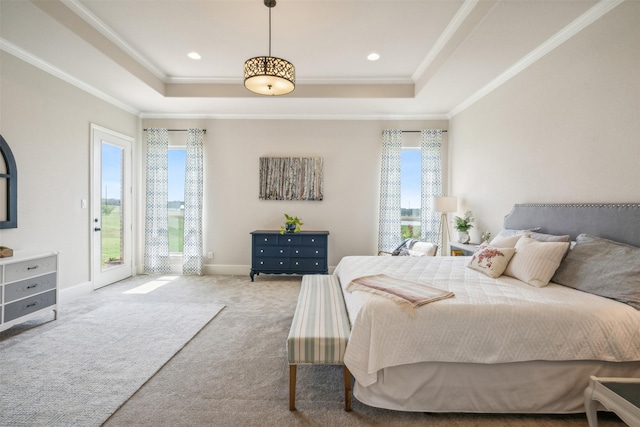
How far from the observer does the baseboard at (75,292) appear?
3721 millimetres

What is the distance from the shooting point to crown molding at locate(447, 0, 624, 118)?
231 cm

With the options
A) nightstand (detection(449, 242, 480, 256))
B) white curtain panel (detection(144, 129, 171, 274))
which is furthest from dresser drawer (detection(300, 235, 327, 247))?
white curtain panel (detection(144, 129, 171, 274))

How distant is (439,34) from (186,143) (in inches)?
171

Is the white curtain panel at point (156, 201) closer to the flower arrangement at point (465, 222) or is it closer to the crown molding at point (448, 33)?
the crown molding at point (448, 33)

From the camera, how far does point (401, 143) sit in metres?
5.19

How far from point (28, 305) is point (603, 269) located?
16.0 ft

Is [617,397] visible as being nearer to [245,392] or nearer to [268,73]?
[245,392]

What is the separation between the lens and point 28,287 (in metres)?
2.83

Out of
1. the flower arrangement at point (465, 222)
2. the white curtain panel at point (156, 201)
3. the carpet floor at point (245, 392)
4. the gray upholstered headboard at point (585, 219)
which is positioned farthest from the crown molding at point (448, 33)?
the white curtain panel at point (156, 201)

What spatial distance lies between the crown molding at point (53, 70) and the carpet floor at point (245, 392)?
2.86 m

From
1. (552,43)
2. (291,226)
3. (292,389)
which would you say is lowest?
(292,389)

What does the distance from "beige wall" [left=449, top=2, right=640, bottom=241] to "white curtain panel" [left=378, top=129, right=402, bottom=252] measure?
138cm

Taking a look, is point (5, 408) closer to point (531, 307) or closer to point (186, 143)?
point (531, 307)

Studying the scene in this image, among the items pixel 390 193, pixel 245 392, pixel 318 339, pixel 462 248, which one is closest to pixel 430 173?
pixel 390 193
